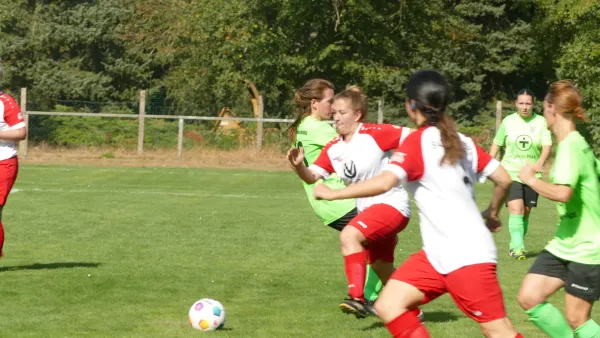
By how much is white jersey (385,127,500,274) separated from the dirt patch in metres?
25.4

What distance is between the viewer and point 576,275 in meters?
6.06

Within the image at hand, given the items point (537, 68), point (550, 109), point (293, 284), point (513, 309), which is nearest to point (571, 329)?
point (550, 109)

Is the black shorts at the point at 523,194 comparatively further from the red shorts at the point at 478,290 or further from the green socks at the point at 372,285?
the red shorts at the point at 478,290

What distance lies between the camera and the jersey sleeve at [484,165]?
5.42m

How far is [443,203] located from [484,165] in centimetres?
45

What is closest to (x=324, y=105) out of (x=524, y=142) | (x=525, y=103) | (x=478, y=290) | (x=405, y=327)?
(x=405, y=327)

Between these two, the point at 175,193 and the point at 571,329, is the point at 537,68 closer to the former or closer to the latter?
the point at 175,193

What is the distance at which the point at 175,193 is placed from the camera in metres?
21.4

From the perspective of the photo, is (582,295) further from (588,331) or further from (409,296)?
(409,296)

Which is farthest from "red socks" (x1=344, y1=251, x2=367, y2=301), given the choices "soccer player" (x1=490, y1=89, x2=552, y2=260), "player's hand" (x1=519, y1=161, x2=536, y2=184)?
"soccer player" (x1=490, y1=89, x2=552, y2=260)

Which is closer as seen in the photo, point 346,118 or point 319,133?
point 346,118

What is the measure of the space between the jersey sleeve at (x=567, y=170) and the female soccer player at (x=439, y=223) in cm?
83

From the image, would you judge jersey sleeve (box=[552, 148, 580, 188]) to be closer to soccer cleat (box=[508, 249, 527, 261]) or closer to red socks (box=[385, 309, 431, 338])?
red socks (box=[385, 309, 431, 338])

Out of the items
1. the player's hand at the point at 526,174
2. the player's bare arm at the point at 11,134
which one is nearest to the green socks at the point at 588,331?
the player's hand at the point at 526,174
